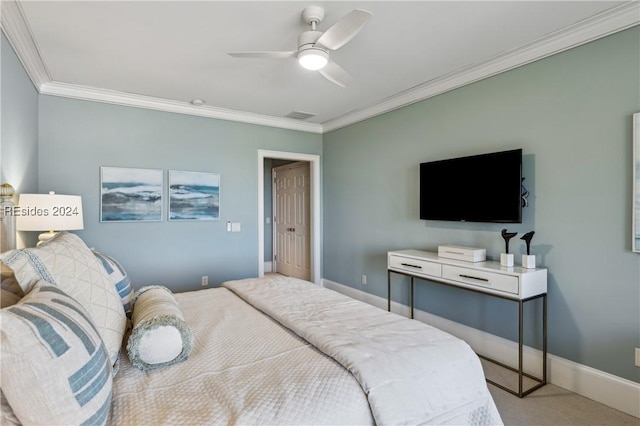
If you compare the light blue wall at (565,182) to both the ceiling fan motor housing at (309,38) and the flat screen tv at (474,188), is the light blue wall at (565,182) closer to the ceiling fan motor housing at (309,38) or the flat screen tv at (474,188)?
the flat screen tv at (474,188)

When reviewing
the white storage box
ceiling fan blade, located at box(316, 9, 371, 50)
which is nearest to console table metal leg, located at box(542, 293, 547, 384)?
the white storage box

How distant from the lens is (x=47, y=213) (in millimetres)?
2578

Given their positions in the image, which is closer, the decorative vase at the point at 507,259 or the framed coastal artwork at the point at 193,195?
the decorative vase at the point at 507,259

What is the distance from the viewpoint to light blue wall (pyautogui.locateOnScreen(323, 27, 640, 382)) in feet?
7.24

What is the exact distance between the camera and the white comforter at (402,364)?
4.32 feet

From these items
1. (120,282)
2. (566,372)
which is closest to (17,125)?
(120,282)

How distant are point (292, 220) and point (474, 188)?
11.8 ft

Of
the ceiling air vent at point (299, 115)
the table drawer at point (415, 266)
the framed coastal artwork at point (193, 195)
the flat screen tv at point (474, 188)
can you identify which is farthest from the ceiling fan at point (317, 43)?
the framed coastal artwork at point (193, 195)

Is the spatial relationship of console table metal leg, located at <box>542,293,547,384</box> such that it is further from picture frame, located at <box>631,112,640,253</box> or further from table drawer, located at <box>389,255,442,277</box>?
table drawer, located at <box>389,255,442,277</box>

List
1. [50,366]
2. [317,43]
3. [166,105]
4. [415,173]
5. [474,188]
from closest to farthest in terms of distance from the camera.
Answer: [50,366] < [317,43] < [474,188] < [415,173] < [166,105]

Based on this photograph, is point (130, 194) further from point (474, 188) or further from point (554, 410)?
point (554, 410)

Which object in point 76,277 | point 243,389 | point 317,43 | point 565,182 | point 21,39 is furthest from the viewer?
point 565,182

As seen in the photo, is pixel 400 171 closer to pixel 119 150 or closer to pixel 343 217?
pixel 343 217

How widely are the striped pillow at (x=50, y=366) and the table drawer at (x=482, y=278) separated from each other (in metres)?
2.41
